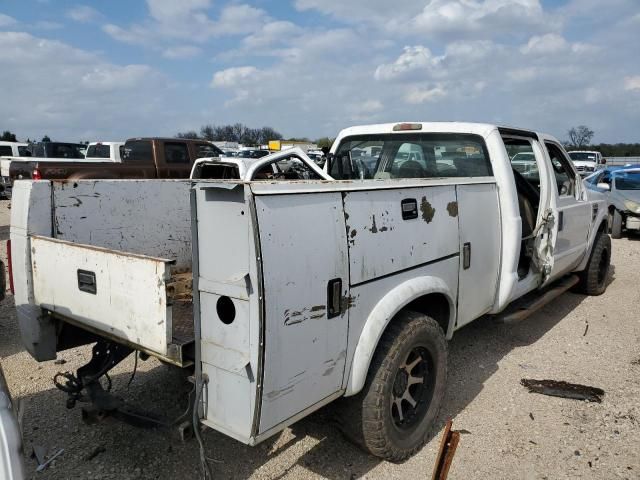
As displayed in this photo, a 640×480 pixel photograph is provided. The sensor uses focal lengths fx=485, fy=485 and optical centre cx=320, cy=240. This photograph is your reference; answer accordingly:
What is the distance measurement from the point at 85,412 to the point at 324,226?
1791 mm

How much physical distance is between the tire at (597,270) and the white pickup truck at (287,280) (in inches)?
87.8

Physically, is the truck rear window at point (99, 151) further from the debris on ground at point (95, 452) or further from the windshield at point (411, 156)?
the debris on ground at point (95, 452)

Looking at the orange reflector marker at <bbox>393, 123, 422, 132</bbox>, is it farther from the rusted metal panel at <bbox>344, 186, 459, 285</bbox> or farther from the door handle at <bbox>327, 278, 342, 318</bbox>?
the door handle at <bbox>327, 278, 342, 318</bbox>

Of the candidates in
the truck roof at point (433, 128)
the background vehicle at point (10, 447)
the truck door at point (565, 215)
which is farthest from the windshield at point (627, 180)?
the background vehicle at point (10, 447)

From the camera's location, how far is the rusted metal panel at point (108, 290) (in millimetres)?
2170

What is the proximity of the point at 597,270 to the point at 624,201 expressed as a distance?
6.08 metres

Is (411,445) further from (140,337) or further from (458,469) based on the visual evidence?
(140,337)

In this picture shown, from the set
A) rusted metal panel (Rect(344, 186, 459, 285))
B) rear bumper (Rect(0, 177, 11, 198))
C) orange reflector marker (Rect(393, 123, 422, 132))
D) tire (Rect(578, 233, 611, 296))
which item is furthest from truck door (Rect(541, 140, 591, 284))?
rear bumper (Rect(0, 177, 11, 198))

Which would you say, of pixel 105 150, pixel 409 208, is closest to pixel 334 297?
pixel 409 208

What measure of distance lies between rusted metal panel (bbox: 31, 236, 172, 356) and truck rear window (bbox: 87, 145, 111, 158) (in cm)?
1615

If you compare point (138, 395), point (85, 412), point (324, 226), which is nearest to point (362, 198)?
point (324, 226)

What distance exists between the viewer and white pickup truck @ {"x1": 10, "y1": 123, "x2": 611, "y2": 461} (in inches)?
80.9

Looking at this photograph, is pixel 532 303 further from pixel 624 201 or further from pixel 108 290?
pixel 624 201

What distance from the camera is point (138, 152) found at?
12641mm
